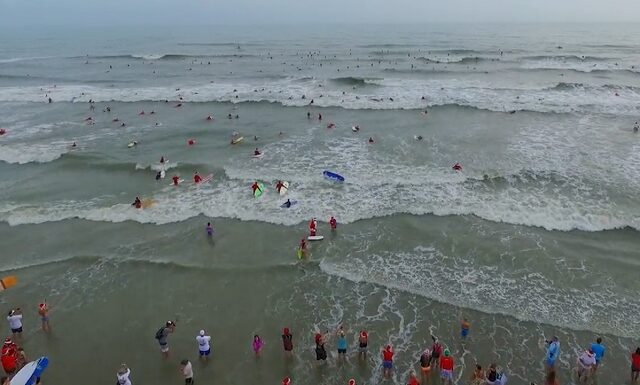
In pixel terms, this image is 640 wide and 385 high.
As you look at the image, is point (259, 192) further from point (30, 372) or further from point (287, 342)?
point (30, 372)

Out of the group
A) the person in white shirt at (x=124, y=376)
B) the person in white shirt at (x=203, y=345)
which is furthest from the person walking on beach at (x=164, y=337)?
the person in white shirt at (x=124, y=376)

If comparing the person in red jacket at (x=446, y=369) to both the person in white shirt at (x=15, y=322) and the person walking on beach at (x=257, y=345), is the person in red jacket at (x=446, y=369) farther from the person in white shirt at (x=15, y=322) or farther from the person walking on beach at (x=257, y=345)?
the person in white shirt at (x=15, y=322)

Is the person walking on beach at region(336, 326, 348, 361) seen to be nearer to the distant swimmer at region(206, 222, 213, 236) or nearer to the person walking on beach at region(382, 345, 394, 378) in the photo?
the person walking on beach at region(382, 345, 394, 378)

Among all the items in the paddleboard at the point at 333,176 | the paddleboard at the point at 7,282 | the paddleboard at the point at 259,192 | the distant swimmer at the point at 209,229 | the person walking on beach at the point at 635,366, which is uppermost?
the paddleboard at the point at 333,176

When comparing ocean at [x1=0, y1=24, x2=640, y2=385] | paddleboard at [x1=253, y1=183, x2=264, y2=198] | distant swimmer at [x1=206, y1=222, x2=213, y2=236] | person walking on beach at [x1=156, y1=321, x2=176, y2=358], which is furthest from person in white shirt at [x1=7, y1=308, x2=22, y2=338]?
paddleboard at [x1=253, y1=183, x2=264, y2=198]

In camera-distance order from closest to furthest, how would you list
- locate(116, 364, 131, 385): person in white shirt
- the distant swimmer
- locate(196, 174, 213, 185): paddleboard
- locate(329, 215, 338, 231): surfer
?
1. locate(116, 364, 131, 385): person in white shirt
2. the distant swimmer
3. locate(329, 215, 338, 231): surfer
4. locate(196, 174, 213, 185): paddleboard
